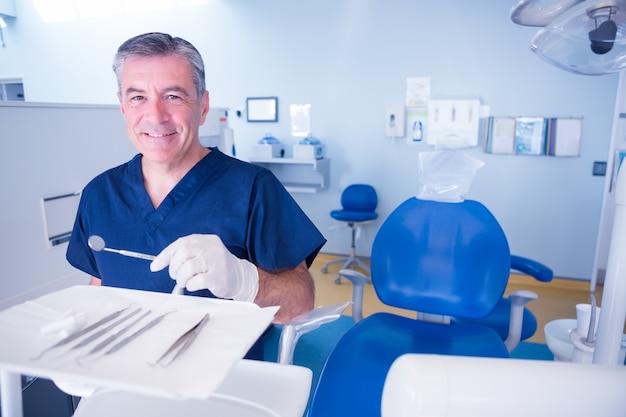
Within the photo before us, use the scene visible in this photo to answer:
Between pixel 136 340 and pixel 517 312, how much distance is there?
1.28 m

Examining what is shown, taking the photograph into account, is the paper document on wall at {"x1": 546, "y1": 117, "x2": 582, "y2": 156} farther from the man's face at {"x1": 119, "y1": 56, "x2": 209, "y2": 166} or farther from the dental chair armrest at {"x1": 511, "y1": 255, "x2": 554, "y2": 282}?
the man's face at {"x1": 119, "y1": 56, "x2": 209, "y2": 166}

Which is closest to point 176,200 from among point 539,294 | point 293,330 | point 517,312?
point 293,330

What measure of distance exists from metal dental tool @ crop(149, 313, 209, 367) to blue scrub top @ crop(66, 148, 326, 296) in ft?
1.59

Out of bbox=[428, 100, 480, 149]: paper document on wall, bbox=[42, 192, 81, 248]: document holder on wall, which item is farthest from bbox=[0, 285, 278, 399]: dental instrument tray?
Result: bbox=[428, 100, 480, 149]: paper document on wall

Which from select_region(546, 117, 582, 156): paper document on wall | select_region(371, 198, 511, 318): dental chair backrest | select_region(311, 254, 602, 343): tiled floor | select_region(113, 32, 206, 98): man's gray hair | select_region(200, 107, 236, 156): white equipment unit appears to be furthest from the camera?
select_region(546, 117, 582, 156): paper document on wall

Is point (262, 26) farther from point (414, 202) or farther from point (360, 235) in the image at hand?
point (414, 202)

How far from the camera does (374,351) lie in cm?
116

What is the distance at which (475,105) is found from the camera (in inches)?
129

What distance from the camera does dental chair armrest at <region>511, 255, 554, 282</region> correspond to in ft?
4.71

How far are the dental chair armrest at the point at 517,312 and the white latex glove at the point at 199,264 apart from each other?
1009 mm

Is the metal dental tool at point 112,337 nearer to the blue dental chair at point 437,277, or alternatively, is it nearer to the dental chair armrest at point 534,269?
the blue dental chair at point 437,277

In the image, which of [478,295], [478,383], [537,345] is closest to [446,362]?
[478,383]

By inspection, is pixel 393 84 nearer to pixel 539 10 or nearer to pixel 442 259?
pixel 442 259

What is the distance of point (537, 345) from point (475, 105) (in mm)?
1885
